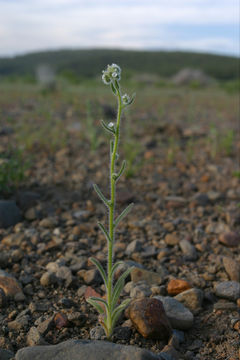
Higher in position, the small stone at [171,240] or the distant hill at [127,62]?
the distant hill at [127,62]

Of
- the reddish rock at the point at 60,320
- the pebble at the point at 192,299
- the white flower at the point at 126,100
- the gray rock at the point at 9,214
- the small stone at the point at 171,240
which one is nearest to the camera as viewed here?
the white flower at the point at 126,100

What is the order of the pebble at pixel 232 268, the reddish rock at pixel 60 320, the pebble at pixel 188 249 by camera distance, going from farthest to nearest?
the pebble at pixel 188 249, the pebble at pixel 232 268, the reddish rock at pixel 60 320

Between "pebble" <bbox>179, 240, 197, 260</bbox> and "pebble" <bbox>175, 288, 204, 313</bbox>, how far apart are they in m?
0.52

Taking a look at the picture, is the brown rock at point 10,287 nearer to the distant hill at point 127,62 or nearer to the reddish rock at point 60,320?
the reddish rock at point 60,320

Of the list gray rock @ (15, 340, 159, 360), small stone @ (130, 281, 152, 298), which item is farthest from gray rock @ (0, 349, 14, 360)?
small stone @ (130, 281, 152, 298)

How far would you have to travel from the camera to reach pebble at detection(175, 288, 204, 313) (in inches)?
96.5

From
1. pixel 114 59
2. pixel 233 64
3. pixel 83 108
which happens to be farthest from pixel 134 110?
pixel 114 59

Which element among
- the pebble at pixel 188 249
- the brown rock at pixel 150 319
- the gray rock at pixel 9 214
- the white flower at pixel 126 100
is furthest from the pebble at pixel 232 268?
the gray rock at pixel 9 214

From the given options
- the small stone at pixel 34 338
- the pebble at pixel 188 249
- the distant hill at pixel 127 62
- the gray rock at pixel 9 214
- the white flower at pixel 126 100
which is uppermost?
the distant hill at pixel 127 62

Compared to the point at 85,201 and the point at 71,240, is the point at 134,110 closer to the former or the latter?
the point at 85,201

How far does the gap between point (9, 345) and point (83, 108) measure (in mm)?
6553

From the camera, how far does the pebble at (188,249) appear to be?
3.02 metres

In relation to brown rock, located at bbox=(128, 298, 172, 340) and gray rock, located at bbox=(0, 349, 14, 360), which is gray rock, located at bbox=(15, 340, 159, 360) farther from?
brown rock, located at bbox=(128, 298, 172, 340)

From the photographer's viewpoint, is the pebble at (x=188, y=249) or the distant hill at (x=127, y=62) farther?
the distant hill at (x=127, y=62)
